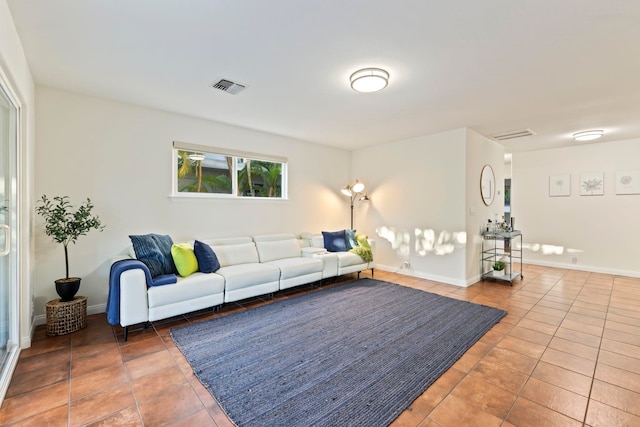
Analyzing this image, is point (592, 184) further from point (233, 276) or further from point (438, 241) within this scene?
point (233, 276)

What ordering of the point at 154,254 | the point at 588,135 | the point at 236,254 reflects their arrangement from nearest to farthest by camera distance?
1. the point at 154,254
2. the point at 236,254
3. the point at 588,135

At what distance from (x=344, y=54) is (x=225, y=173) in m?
2.72

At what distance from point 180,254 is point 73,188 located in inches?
52.6

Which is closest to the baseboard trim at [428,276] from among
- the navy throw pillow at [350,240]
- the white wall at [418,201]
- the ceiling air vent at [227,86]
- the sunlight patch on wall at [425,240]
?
the white wall at [418,201]

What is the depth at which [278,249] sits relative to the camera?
170 inches

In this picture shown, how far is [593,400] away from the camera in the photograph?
181 cm

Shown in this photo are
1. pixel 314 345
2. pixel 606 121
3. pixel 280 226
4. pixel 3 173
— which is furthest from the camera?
pixel 280 226

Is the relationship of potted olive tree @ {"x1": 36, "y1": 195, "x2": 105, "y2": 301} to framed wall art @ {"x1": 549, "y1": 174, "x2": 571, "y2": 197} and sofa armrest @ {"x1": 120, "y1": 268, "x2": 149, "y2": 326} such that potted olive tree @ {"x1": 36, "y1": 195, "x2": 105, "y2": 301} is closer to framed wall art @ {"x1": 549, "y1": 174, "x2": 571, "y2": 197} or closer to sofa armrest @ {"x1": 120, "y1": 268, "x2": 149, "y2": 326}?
sofa armrest @ {"x1": 120, "y1": 268, "x2": 149, "y2": 326}

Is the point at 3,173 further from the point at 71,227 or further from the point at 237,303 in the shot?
the point at 237,303

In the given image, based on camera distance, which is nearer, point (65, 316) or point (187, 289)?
point (65, 316)

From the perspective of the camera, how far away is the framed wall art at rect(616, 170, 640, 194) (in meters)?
4.90

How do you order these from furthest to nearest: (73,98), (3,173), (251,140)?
1. (251,140)
2. (73,98)
3. (3,173)

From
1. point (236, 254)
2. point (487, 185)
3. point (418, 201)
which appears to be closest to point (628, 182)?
point (487, 185)

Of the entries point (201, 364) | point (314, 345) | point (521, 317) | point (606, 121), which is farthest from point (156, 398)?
point (606, 121)
